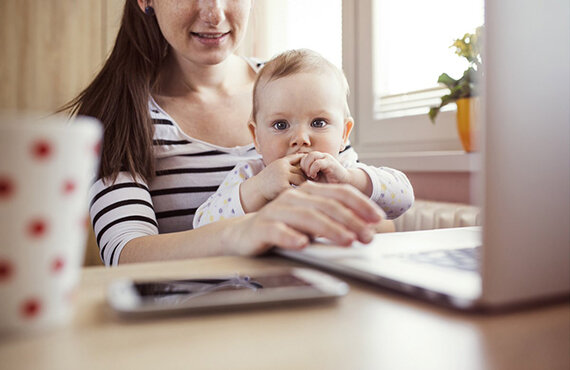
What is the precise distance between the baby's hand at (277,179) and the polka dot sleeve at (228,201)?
58 millimetres

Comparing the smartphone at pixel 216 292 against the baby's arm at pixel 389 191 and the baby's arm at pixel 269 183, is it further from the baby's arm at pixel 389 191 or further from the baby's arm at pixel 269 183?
the baby's arm at pixel 389 191

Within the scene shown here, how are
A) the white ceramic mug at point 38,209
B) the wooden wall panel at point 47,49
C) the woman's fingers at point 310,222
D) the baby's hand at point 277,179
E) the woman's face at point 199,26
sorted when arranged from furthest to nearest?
the wooden wall panel at point 47,49
the woman's face at point 199,26
the baby's hand at point 277,179
the woman's fingers at point 310,222
the white ceramic mug at point 38,209

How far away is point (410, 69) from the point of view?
2.14 meters

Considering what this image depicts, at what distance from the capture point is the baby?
3.21 feet

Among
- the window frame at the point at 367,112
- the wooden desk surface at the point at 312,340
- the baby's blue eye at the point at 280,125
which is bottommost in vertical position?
the wooden desk surface at the point at 312,340

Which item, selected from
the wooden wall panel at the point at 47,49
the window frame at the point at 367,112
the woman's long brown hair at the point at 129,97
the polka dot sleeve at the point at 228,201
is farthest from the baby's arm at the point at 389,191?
the wooden wall panel at the point at 47,49

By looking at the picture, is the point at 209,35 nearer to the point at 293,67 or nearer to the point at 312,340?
the point at 293,67

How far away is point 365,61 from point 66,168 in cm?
218

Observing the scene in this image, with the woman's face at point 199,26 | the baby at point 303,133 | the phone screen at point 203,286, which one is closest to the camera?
the phone screen at point 203,286

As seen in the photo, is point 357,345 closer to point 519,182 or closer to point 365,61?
point 519,182

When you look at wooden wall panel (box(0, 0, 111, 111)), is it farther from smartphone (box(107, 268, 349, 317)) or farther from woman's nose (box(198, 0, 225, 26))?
smartphone (box(107, 268, 349, 317))

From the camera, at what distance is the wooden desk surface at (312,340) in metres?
0.26

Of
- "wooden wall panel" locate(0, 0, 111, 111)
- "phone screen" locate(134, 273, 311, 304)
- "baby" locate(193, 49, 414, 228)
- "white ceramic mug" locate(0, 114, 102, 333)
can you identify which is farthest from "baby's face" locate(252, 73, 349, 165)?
"wooden wall panel" locate(0, 0, 111, 111)

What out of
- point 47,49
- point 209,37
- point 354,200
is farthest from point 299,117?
point 47,49
